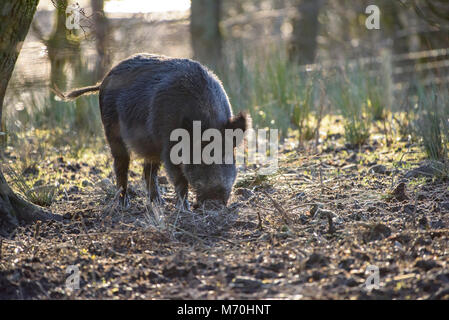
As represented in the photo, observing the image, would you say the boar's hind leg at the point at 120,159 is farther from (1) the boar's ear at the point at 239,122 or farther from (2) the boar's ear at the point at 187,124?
(1) the boar's ear at the point at 239,122

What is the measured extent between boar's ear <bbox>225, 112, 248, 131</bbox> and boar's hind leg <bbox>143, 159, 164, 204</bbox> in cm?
110

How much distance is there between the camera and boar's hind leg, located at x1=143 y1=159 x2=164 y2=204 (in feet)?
16.6

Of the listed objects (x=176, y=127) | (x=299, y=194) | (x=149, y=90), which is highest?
(x=149, y=90)

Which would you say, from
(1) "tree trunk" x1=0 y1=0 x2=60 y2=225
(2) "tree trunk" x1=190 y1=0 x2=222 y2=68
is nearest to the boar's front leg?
(1) "tree trunk" x1=0 y1=0 x2=60 y2=225

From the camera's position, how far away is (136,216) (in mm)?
4531

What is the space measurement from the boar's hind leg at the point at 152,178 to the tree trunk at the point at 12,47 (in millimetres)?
1155

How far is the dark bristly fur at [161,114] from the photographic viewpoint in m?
4.38

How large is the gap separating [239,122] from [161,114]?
0.70 m

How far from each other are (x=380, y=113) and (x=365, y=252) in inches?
205

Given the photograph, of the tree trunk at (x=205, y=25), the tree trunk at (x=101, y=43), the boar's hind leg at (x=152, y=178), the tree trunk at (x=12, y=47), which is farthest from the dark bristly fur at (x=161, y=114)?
the tree trunk at (x=205, y=25)

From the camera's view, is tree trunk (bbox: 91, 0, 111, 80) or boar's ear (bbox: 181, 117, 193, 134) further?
tree trunk (bbox: 91, 0, 111, 80)

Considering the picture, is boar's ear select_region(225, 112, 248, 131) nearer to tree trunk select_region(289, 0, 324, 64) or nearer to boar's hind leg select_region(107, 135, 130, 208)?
boar's hind leg select_region(107, 135, 130, 208)
